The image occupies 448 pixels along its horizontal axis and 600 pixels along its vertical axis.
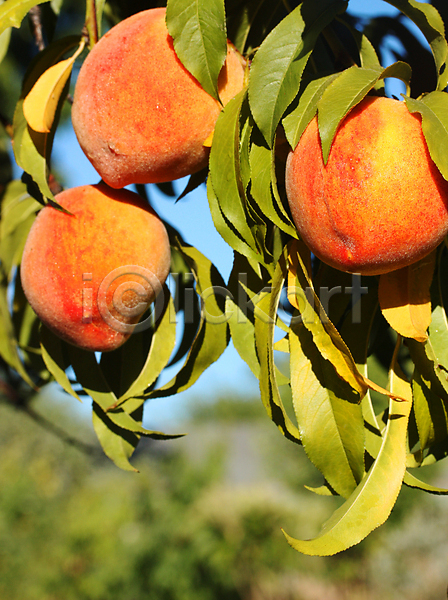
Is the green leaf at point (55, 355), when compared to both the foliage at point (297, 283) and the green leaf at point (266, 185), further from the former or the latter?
the green leaf at point (266, 185)

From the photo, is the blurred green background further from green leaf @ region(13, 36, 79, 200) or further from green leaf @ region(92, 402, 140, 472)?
green leaf @ region(13, 36, 79, 200)

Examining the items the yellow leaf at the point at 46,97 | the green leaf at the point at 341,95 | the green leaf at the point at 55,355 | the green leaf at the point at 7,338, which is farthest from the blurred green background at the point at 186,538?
the green leaf at the point at 341,95

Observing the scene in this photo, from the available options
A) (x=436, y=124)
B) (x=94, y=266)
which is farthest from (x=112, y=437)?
(x=436, y=124)

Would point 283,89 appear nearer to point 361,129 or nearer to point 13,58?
point 361,129

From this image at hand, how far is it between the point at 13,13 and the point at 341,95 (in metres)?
0.46

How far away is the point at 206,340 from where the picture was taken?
26.2 inches

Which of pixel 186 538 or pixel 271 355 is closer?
pixel 271 355

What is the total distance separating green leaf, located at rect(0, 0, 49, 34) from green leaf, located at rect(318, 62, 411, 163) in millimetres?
424

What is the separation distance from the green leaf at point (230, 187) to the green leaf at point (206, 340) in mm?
145

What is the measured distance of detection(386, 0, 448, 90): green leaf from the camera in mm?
521

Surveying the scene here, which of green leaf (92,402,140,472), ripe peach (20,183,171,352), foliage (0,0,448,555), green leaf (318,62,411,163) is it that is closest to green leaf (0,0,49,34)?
foliage (0,0,448,555)

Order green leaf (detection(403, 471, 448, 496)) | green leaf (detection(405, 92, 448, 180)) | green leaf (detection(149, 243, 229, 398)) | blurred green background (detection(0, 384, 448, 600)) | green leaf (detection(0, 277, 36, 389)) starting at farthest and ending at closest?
1. blurred green background (detection(0, 384, 448, 600))
2. green leaf (detection(0, 277, 36, 389))
3. green leaf (detection(149, 243, 229, 398))
4. green leaf (detection(403, 471, 448, 496))
5. green leaf (detection(405, 92, 448, 180))

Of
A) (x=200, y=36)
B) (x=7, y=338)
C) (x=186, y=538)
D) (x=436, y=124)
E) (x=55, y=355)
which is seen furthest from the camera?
(x=186, y=538)

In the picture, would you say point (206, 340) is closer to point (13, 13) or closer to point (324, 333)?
point (324, 333)
